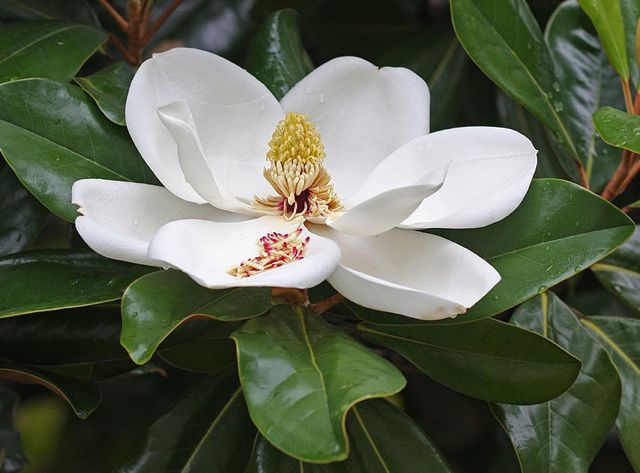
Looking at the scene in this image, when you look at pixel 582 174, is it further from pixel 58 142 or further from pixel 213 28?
pixel 213 28

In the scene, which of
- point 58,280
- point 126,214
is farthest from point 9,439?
point 126,214

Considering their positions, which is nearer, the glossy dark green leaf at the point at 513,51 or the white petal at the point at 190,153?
the white petal at the point at 190,153

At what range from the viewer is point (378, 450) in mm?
930

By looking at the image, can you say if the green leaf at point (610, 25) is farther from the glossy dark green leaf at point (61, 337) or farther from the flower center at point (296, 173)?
the glossy dark green leaf at point (61, 337)

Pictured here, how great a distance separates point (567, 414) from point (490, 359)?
0.46 ft

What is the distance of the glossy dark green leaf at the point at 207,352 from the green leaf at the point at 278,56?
28 centimetres

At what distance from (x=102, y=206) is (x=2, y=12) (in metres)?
0.60

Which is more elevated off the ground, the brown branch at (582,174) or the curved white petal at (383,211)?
the curved white petal at (383,211)

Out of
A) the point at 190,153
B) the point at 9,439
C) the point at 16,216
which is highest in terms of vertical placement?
the point at 190,153

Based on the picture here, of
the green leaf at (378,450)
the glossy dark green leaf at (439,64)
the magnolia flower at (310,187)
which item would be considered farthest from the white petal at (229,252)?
the glossy dark green leaf at (439,64)

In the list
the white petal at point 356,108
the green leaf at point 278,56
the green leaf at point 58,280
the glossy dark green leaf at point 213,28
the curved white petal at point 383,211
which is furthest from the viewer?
the glossy dark green leaf at point 213,28

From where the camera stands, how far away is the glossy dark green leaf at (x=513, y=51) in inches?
41.0

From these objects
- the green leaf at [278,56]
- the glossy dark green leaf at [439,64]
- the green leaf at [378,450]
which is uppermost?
the green leaf at [278,56]

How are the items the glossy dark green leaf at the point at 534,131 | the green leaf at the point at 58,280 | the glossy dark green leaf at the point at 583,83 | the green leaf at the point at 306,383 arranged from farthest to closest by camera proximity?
the glossy dark green leaf at the point at 534,131 < the glossy dark green leaf at the point at 583,83 < the green leaf at the point at 58,280 < the green leaf at the point at 306,383
